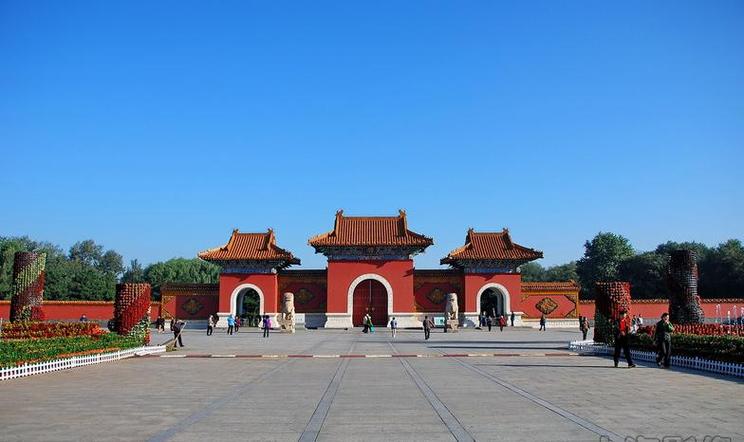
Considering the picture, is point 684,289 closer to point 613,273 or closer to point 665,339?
point 665,339

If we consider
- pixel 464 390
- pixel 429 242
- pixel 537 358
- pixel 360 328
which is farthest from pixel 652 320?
pixel 464 390

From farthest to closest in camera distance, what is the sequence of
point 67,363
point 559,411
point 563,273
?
point 563,273 → point 67,363 → point 559,411

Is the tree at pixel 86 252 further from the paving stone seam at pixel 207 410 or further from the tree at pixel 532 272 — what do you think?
the paving stone seam at pixel 207 410

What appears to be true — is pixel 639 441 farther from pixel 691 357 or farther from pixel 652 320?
pixel 652 320

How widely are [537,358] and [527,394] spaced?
702 centimetres

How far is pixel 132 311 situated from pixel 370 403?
43.0 feet

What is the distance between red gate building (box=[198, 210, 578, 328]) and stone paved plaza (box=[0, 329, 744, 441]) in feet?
69.7

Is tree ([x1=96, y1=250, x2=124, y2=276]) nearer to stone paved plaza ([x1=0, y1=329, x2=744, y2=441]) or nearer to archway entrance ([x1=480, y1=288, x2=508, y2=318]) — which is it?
archway entrance ([x1=480, y1=288, x2=508, y2=318])

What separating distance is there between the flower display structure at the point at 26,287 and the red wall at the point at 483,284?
21.5 metres

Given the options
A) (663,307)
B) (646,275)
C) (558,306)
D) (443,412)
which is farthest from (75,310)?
(646,275)

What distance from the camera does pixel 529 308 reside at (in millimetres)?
36375

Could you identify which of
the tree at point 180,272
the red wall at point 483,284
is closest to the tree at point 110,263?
the tree at point 180,272

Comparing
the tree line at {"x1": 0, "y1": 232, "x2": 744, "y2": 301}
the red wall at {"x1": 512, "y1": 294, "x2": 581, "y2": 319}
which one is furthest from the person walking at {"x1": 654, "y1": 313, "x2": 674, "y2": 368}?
the tree line at {"x1": 0, "y1": 232, "x2": 744, "y2": 301}

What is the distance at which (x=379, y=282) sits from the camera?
35500mm
